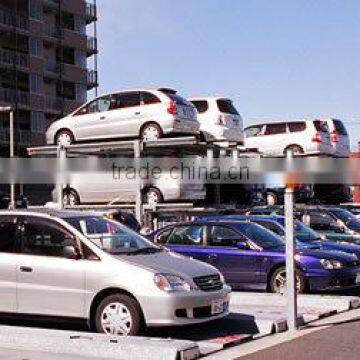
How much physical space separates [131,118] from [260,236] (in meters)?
5.59

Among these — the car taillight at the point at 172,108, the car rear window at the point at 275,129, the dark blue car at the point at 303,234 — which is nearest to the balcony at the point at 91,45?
the car rear window at the point at 275,129

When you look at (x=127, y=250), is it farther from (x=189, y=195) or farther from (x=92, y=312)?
(x=189, y=195)

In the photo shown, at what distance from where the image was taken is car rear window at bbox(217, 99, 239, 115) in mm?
20516

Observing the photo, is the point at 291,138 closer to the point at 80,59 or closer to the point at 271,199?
the point at 271,199

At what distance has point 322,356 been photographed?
8.25 metres

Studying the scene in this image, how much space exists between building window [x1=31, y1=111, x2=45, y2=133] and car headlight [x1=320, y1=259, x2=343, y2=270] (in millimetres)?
42383

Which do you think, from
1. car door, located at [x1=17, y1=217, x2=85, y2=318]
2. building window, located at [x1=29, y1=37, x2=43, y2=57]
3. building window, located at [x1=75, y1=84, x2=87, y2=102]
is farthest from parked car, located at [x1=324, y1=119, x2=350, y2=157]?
building window, located at [x1=75, y1=84, x2=87, y2=102]

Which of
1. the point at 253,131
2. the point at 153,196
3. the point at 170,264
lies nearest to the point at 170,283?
the point at 170,264

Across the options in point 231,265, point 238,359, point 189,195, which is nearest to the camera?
point 238,359

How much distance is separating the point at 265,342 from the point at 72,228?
2662 mm

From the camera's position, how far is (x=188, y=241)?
549 inches

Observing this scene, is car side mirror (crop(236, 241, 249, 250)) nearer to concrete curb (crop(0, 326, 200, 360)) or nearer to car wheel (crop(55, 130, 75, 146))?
concrete curb (crop(0, 326, 200, 360))

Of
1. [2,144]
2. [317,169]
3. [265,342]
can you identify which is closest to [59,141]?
[317,169]

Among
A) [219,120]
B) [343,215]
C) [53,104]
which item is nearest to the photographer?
[343,215]
